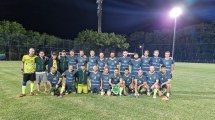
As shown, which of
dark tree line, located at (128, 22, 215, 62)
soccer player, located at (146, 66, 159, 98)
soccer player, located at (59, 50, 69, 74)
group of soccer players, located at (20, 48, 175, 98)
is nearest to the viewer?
group of soccer players, located at (20, 48, 175, 98)

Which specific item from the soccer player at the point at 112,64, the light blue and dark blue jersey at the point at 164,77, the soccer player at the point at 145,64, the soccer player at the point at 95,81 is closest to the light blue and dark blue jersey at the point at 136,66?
the soccer player at the point at 145,64

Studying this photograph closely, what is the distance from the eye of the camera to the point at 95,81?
421 inches

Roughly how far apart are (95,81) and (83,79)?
53cm

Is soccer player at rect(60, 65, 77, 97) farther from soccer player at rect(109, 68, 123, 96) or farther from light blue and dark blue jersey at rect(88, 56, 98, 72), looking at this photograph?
soccer player at rect(109, 68, 123, 96)

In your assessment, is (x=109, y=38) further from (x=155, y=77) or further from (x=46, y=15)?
(x=155, y=77)

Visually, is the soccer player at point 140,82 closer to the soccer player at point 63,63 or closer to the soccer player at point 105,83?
the soccer player at point 105,83

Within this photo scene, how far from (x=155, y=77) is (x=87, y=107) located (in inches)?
154

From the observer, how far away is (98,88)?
35.1ft

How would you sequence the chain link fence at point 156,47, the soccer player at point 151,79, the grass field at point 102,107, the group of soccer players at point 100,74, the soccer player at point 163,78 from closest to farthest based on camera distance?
1. the grass field at point 102,107
2. the group of soccer players at point 100,74
3. the soccer player at point 151,79
4. the soccer player at point 163,78
5. the chain link fence at point 156,47

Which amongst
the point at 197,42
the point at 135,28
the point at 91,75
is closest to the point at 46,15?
the point at 135,28

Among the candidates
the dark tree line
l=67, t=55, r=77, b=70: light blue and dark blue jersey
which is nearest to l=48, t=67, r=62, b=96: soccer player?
l=67, t=55, r=77, b=70: light blue and dark blue jersey

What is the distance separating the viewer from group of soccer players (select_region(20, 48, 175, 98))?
10195 mm

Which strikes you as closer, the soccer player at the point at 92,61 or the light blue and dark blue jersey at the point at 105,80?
the light blue and dark blue jersey at the point at 105,80

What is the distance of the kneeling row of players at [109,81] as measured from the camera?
10438 millimetres
